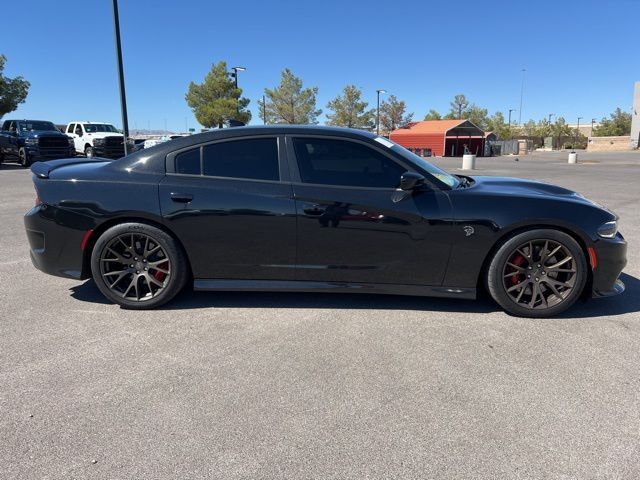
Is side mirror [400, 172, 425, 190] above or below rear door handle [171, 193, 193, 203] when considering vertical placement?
above

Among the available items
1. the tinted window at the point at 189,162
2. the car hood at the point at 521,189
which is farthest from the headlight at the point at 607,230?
the tinted window at the point at 189,162

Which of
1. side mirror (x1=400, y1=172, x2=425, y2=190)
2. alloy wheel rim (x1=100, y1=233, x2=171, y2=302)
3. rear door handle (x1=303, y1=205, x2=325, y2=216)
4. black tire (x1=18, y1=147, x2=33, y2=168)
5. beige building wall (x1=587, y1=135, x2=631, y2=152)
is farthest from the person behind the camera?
beige building wall (x1=587, y1=135, x2=631, y2=152)

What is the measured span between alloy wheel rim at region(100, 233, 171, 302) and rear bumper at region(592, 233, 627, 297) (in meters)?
3.54

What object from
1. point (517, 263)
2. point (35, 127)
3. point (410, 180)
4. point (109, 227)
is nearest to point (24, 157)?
point (35, 127)

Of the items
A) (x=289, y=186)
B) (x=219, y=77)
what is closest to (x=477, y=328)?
(x=289, y=186)

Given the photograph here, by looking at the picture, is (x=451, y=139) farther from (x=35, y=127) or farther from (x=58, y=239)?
(x=58, y=239)

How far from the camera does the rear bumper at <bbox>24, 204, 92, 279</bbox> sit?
3.92 metres

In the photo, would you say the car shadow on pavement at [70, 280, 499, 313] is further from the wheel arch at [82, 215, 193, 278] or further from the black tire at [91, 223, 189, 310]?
the wheel arch at [82, 215, 193, 278]

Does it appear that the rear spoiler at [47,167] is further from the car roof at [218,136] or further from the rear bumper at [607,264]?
the rear bumper at [607,264]

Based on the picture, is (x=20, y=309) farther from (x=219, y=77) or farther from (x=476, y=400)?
(x=219, y=77)

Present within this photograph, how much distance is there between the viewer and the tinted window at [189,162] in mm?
3928

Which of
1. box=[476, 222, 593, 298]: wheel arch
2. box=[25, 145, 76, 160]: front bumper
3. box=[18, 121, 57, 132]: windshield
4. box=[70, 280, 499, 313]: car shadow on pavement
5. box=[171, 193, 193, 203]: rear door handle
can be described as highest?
box=[18, 121, 57, 132]: windshield

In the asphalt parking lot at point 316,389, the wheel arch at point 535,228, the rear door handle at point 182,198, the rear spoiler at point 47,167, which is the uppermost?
the rear spoiler at point 47,167

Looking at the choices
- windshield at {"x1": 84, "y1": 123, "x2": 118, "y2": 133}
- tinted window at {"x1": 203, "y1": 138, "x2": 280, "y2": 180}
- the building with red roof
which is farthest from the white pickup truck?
the building with red roof
